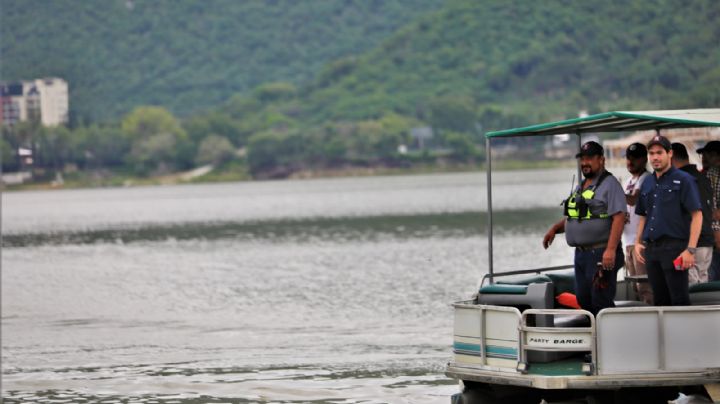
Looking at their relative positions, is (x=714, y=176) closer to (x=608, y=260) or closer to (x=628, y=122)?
(x=628, y=122)

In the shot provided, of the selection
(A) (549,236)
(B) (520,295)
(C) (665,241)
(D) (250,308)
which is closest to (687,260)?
(C) (665,241)

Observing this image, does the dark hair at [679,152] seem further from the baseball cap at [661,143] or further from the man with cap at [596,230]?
the baseball cap at [661,143]

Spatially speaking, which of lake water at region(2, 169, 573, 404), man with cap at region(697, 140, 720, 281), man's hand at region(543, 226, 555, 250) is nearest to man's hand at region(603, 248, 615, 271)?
man's hand at region(543, 226, 555, 250)

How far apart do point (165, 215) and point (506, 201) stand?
27783 millimetres

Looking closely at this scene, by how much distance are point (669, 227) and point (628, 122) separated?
1.78 meters

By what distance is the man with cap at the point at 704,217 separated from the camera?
1322cm

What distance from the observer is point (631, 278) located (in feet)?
47.9

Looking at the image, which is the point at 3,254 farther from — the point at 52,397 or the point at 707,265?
the point at 707,265

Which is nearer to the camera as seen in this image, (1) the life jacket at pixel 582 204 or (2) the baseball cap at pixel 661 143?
(2) the baseball cap at pixel 661 143

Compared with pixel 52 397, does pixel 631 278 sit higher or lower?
higher

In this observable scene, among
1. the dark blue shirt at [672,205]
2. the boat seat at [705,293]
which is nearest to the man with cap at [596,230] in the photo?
the dark blue shirt at [672,205]

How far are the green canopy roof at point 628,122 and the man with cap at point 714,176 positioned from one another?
24.8 inches

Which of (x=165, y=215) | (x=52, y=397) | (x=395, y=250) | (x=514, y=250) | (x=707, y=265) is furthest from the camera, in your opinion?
(x=165, y=215)

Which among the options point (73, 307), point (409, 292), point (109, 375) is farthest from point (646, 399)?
point (73, 307)
